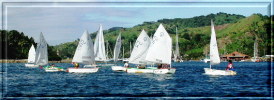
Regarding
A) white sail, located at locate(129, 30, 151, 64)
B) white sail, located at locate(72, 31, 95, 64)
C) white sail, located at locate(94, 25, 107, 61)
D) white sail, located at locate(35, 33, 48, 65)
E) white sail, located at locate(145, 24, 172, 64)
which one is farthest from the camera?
white sail, located at locate(94, 25, 107, 61)

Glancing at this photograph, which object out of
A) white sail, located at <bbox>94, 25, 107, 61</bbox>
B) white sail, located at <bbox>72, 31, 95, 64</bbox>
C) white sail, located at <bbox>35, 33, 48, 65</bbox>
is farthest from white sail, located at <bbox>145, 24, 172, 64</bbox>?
white sail, located at <bbox>94, 25, 107, 61</bbox>

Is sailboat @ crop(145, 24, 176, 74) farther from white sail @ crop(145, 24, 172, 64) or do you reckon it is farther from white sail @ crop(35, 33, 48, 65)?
white sail @ crop(35, 33, 48, 65)

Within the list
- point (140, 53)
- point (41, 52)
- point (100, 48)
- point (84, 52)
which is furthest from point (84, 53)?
point (100, 48)

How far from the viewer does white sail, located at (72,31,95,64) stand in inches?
3440

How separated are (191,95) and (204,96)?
1703 millimetres

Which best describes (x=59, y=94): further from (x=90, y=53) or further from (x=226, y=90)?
(x=90, y=53)

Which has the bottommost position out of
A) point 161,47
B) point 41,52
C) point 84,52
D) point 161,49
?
point 84,52

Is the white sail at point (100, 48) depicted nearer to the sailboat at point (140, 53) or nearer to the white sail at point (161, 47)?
the sailboat at point (140, 53)

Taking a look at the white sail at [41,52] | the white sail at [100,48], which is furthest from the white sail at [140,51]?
the white sail at [100,48]

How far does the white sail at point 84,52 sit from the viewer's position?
87.4 m

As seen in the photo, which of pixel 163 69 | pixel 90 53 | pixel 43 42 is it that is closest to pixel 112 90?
pixel 163 69

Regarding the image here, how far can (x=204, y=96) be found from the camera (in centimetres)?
4569

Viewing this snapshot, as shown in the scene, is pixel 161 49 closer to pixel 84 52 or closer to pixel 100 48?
pixel 84 52

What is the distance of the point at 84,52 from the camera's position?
8756cm
